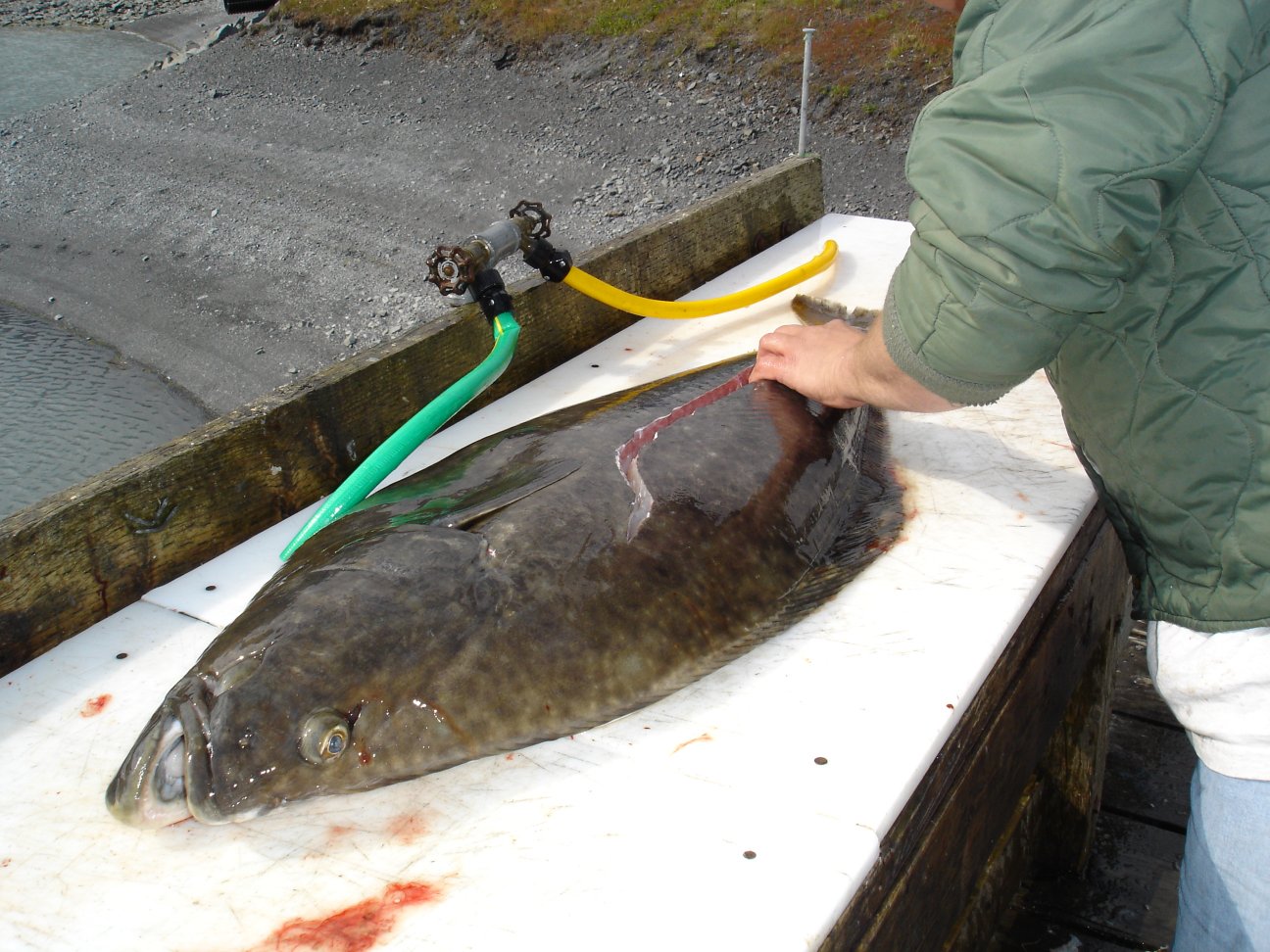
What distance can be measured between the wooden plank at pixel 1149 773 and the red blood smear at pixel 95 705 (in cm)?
313

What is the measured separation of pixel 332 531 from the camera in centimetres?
231

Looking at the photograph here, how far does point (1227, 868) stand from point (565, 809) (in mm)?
1216

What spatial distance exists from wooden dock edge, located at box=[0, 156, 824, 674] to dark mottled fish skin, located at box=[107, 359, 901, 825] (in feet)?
1.45

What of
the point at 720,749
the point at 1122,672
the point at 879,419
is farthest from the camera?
the point at 1122,672

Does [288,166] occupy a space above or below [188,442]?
below

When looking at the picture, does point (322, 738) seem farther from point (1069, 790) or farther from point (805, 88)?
point (805, 88)

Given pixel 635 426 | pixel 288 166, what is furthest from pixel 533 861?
pixel 288 166

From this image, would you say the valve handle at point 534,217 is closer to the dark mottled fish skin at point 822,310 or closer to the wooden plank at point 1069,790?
the dark mottled fish skin at point 822,310

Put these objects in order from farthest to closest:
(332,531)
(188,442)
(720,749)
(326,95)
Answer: (326,95) → (188,442) → (332,531) → (720,749)

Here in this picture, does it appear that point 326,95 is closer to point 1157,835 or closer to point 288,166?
point 288,166

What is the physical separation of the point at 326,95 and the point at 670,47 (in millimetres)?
5440

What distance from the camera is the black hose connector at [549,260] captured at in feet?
10.7

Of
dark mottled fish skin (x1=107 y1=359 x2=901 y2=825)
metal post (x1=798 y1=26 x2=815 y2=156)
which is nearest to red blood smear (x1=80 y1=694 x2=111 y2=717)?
dark mottled fish skin (x1=107 y1=359 x2=901 y2=825)

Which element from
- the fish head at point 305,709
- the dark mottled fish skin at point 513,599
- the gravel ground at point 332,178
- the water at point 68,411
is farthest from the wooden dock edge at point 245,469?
the gravel ground at point 332,178
